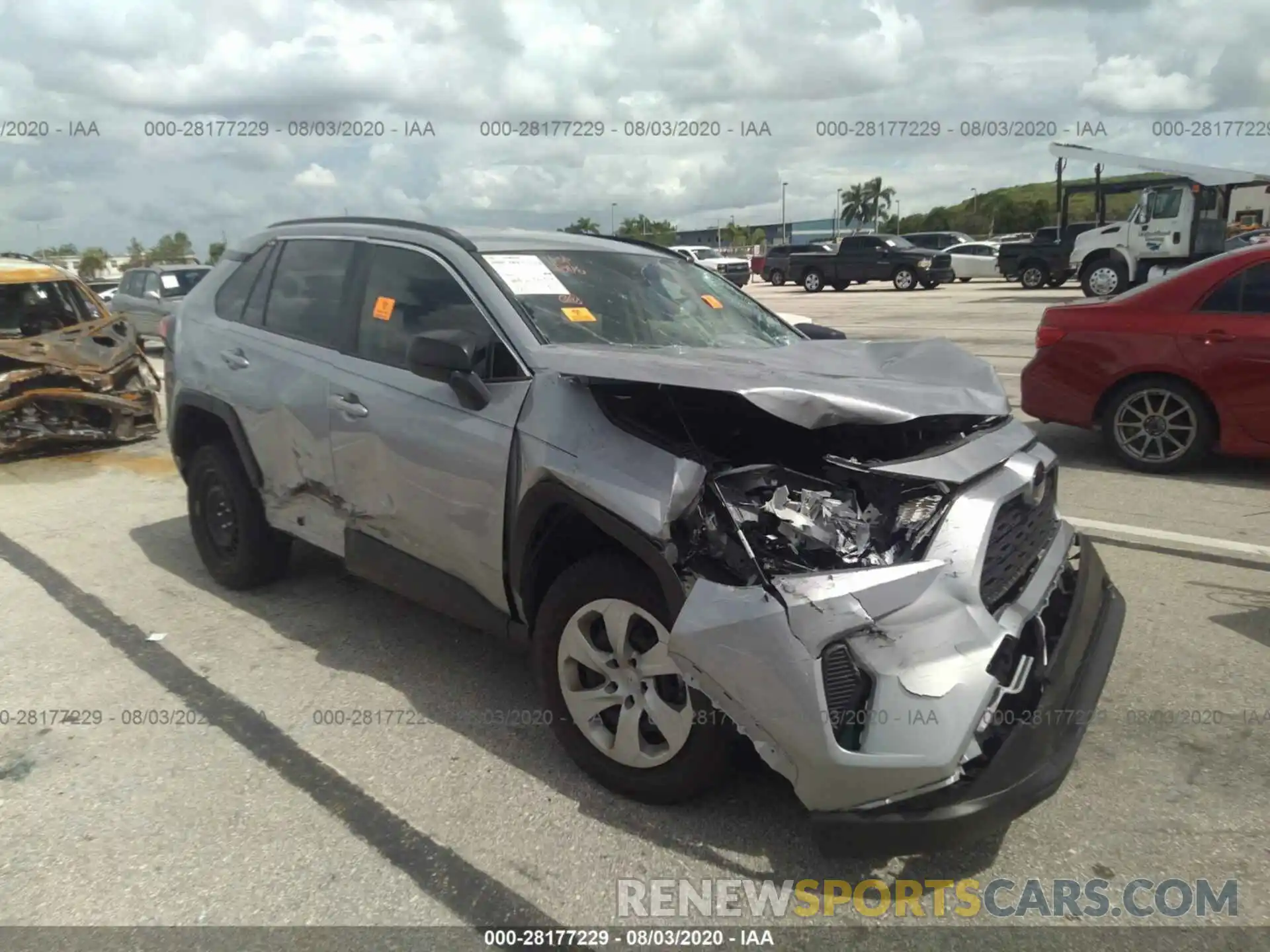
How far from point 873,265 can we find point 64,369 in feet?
89.3

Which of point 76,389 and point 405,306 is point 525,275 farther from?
point 76,389

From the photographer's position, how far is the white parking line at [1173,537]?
17.1 ft

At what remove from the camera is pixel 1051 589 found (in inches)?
118

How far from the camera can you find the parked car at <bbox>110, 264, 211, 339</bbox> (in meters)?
16.0

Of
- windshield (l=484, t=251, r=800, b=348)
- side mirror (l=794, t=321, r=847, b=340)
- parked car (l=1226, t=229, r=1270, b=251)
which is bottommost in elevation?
parked car (l=1226, t=229, r=1270, b=251)

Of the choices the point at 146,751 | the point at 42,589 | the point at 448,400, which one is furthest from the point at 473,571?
the point at 42,589

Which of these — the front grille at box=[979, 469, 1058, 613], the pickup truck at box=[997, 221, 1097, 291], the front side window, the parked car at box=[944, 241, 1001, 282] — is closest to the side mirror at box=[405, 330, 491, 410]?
the front side window

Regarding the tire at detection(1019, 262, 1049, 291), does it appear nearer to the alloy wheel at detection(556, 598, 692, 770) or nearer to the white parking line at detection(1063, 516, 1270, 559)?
the white parking line at detection(1063, 516, 1270, 559)

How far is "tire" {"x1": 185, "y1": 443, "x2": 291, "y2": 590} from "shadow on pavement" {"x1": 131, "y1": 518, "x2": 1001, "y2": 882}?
141mm

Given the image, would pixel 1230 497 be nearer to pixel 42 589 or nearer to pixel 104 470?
pixel 42 589

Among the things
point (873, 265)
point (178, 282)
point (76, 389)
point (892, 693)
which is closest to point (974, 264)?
point (873, 265)

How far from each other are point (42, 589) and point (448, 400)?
3.25 metres

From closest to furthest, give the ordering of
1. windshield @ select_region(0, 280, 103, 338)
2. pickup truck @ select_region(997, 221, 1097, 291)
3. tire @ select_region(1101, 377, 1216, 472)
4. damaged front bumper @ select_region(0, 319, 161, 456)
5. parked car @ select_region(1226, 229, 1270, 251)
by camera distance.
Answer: tire @ select_region(1101, 377, 1216, 472)
damaged front bumper @ select_region(0, 319, 161, 456)
windshield @ select_region(0, 280, 103, 338)
parked car @ select_region(1226, 229, 1270, 251)
pickup truck @ select_region(997, 221, 1097, 291)

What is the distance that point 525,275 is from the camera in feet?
12.6
